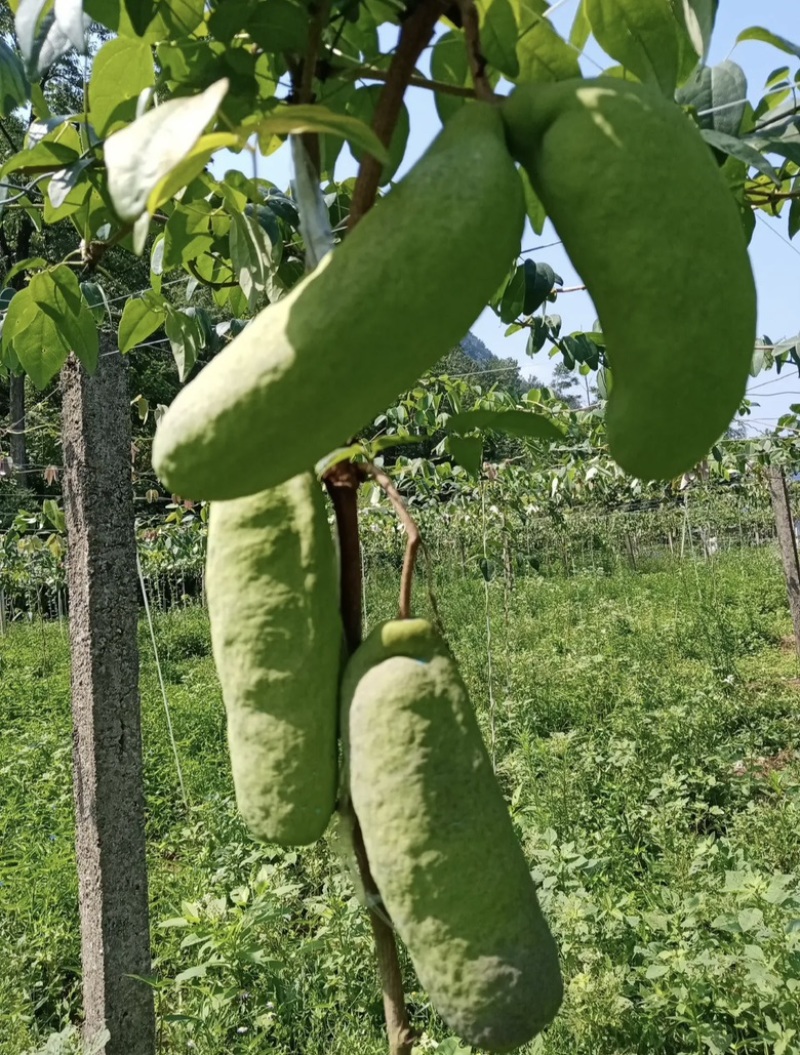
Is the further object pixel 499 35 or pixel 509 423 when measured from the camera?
pixel 509 423

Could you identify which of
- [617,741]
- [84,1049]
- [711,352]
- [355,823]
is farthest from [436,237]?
[617,741]

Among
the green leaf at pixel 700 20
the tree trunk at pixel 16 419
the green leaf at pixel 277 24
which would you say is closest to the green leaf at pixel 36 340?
the green leaf at pixel 277 24

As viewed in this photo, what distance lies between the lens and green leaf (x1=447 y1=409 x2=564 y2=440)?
83cm

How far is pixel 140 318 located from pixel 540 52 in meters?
0.92

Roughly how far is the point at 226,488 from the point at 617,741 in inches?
206

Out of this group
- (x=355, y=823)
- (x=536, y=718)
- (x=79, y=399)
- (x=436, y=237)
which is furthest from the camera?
(x=536, y=718)

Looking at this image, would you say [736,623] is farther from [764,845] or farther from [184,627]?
[184,627]

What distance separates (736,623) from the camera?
9750 millimetres

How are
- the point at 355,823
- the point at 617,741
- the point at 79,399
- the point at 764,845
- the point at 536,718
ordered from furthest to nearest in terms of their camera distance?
the point at 536,718, the point at 617,741, the point at 764,845, the point at 79,399, the point at 355,823

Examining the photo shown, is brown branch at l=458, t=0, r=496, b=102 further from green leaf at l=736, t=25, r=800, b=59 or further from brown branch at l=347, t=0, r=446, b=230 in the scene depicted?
green leaf at l=736, t=25, r=800, b=59

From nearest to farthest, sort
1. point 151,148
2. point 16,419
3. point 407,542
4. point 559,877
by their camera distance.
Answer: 1. point 151,148
2. point 407,542
3. point 559,877
4. point 16,419

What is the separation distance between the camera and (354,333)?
1.63 ft

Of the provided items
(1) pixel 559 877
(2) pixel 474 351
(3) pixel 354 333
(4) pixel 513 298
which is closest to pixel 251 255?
(3) pixel 354 333

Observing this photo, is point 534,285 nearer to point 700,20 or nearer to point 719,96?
point 719,96
